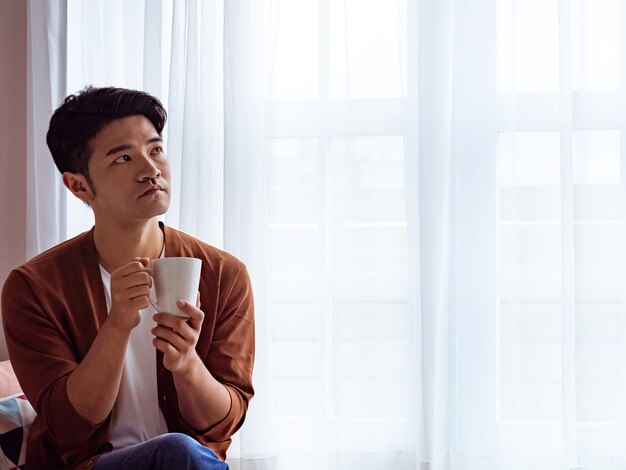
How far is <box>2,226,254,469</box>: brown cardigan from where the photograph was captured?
4.79ft

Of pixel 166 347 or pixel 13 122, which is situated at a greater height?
pixel 13 122

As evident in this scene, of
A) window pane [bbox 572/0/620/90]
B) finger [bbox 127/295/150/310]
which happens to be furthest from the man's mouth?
window pane [bbox 572/0/620/90]

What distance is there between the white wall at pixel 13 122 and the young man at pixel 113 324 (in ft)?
1.98

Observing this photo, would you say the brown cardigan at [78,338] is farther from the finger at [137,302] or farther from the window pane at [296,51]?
the window pane at [296,51]

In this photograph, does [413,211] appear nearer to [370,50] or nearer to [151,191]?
[370,50]

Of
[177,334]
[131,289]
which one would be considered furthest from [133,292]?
[177,334]

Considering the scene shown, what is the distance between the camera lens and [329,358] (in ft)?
6.36

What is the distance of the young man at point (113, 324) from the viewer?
142cm

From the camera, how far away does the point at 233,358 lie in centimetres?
157

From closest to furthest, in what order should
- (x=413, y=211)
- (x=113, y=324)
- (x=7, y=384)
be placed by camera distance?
1. (x=113, y=324)
2. (x=7, y=384)
3. (x=413, y=211)

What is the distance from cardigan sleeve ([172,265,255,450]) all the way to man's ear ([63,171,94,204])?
0.37 m

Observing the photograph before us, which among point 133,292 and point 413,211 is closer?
point 133,292

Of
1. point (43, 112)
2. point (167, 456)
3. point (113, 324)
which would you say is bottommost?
point (167, 456)

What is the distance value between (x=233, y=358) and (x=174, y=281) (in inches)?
13.9
